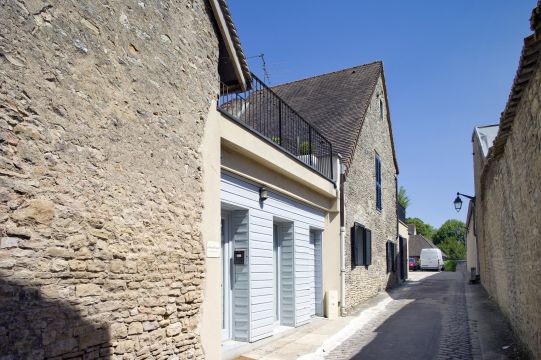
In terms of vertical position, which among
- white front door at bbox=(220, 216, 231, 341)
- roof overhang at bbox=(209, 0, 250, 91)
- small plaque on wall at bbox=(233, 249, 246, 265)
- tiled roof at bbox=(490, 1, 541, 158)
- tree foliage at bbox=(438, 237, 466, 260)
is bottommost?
tree foliage at bbox=(438, 237, 466, 260)

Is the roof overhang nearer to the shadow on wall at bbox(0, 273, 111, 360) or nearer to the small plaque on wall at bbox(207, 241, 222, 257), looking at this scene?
the small plaque on wall at bbox(207, 241, 222, 257)

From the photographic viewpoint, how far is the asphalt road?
837 centimetres

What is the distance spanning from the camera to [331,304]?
12258mm

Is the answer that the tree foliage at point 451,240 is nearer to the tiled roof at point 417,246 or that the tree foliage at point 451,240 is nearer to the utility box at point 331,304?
the tiled roof at point 417,246

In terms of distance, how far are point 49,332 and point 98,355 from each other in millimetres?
704

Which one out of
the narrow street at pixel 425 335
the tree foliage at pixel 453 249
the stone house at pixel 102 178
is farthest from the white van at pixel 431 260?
the tree foliage at pixel 453 249

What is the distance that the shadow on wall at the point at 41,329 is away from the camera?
378 centimetres

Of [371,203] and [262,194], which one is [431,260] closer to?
[371,203]

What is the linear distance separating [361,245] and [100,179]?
37.4 ft

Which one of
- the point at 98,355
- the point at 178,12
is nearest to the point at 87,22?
the point at 178,12

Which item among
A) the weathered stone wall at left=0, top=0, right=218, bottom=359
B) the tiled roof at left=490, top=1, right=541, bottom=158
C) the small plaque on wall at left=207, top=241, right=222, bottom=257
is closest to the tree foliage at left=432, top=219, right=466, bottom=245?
the tiled roof at left=490, top=1, right=541, bottom=158

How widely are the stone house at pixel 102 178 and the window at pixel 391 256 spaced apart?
14571mm

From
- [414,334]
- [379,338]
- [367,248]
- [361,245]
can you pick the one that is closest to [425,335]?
[414,334]

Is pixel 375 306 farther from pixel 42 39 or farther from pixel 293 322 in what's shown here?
pixel 42 39
